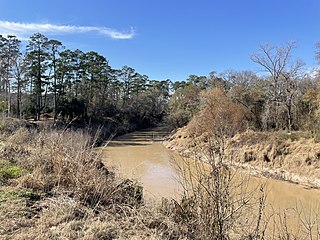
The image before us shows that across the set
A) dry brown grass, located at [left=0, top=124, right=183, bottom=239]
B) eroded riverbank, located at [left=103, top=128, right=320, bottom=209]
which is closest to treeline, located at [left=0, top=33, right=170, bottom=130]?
eroded riverbank, located at [left=103, top=128, right=320, bottom=209]

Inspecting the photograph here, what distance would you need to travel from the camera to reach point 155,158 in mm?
17734

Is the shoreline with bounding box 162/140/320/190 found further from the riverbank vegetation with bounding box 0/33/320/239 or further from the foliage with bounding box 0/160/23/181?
the foliage with bounding box 0/160/23/181

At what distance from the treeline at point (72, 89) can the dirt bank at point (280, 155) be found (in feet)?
43.1

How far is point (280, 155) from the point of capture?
13.8 meters

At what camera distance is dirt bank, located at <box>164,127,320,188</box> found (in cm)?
1210

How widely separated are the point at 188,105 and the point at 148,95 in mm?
13047

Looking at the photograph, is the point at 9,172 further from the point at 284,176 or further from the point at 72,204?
the point at 284,176

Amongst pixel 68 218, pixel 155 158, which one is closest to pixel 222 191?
pixel 68 218

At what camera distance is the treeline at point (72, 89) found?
24.3 metres

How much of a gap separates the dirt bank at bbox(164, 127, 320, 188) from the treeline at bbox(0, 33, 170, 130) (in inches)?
518

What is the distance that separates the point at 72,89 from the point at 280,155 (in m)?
25.5

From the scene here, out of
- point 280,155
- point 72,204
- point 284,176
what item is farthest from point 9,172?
point 280,155

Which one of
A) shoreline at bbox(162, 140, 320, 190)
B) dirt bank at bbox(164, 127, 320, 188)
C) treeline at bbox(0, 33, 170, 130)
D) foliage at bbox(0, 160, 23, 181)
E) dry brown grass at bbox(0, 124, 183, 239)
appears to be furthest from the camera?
treeline at bbox(0, 33, 170, 130)

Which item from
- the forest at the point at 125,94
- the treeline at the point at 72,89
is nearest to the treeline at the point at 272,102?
the forest at the point at 125,94
